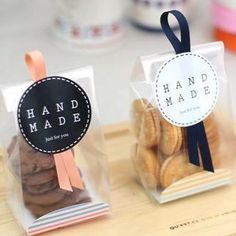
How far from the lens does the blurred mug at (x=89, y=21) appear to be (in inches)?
40.3

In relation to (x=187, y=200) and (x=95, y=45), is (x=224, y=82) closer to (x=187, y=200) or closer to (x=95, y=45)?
(x=187, y=200)

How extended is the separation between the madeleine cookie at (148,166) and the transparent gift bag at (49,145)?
51mm

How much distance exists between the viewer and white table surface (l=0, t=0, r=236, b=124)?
955mm

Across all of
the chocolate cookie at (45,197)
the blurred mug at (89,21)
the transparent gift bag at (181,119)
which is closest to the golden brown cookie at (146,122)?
the transparent gift bag at (181,119)

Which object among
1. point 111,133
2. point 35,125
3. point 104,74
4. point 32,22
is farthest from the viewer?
point 32,22

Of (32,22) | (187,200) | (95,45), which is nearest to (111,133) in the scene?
(187,200)

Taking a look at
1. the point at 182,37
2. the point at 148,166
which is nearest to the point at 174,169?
the point at 148,166

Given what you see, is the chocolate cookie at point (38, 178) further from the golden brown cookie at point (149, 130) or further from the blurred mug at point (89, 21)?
the blurred mug at point (89, 21)

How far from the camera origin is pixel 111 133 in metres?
0.82

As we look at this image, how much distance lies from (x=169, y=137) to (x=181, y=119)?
0.02 meters

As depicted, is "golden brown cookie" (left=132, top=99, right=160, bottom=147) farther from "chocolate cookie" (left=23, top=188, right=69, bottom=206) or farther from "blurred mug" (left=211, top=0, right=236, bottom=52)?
"blurred mug" (left=211, top=0, right=236, bottom=52)

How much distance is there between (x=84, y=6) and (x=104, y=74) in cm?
11

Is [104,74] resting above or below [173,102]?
below

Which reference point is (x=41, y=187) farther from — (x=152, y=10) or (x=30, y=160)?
(x=152, y=10)
